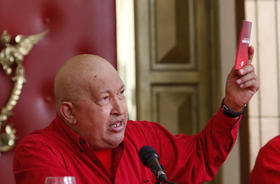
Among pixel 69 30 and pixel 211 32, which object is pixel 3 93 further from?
pixel 211 32

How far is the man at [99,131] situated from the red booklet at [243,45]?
27mm

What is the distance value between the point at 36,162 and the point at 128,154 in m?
0.38

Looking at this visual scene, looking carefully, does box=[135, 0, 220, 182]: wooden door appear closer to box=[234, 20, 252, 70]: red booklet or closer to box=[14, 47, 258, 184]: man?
box=[14, 47, 258, 184]: man

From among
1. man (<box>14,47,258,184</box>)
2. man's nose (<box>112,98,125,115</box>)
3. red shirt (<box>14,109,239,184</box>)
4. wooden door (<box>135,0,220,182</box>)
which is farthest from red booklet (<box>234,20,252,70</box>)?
wooden door (<box>135,0,220,182</box>)

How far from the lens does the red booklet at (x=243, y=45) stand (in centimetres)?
152

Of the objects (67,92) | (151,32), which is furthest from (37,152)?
(151,32)

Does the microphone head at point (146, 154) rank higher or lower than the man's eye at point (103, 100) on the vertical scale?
lower

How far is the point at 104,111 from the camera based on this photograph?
5.51ft

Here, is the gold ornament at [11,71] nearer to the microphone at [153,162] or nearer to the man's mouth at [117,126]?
the man's mouth at [117,126]

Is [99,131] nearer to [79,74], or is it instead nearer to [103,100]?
[103,100]

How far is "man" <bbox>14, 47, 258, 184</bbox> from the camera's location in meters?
1.63

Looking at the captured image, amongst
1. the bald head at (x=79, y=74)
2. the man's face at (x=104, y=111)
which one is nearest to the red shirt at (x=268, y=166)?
the man's face at (x=104, y=111)

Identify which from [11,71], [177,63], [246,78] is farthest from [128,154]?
[177,63]

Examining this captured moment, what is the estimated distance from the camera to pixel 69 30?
2.39m
